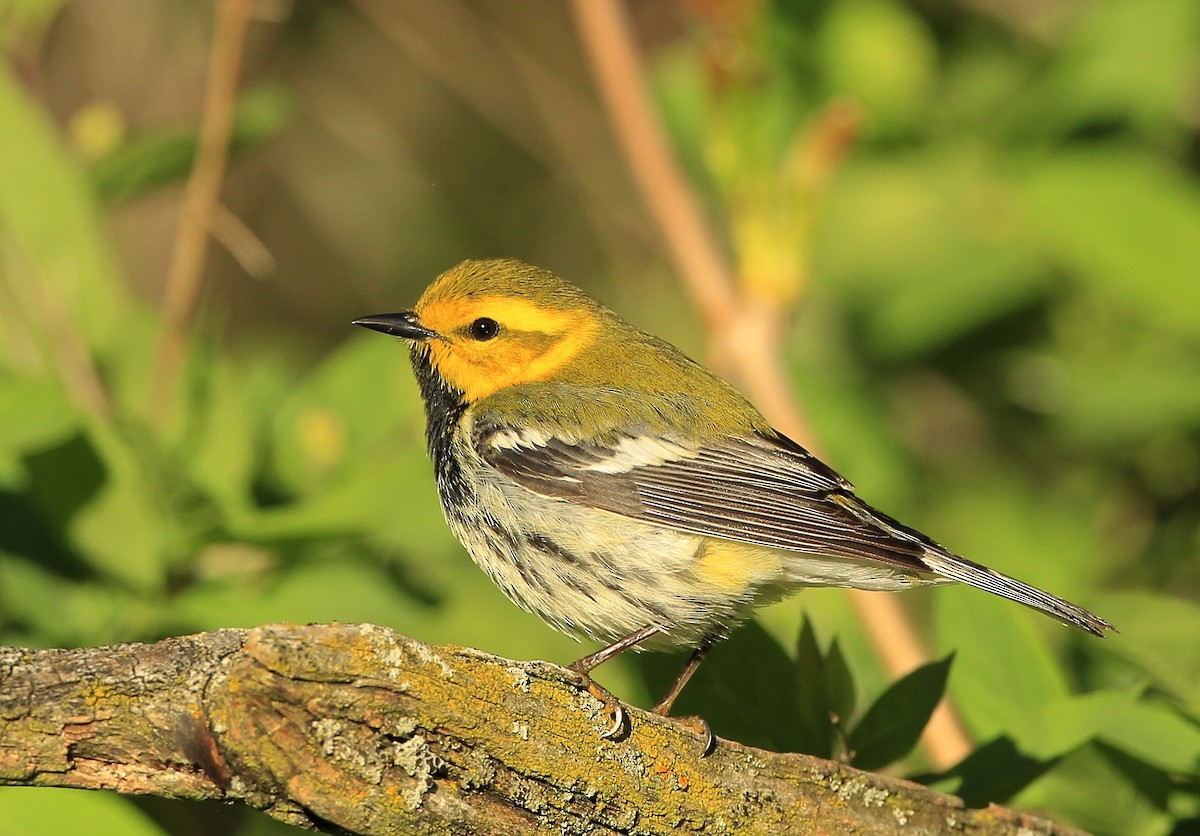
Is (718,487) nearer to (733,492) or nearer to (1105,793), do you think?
(733,492)

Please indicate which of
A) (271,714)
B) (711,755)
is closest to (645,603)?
(711,755)

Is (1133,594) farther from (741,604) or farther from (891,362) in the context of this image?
(891,362)

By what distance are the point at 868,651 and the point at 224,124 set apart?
254 cm

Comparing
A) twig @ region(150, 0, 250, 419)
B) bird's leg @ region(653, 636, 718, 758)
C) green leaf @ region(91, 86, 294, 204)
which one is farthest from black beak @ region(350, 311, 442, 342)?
bird's leg @ region(653, 636, 718, 758)

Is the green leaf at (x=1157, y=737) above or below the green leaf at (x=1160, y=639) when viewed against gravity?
below

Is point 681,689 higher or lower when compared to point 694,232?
lower

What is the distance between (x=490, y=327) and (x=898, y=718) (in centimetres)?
181

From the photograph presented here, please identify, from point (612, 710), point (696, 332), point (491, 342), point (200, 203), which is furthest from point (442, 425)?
point (696, 332)

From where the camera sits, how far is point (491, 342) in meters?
3.98

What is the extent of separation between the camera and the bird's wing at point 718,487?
3.23 meters

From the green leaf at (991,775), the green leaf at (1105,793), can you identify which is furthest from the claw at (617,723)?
the green leaf at (1105,793)

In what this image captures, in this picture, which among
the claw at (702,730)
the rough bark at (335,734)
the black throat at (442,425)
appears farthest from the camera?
the black throat at (442,425)

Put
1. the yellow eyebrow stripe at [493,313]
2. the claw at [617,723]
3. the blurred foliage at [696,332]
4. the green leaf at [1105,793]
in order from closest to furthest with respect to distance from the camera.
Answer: the claw at [617,723], the green leaf at [1105,793], the blurred foliage at [696,332], the yellow eyebrow stripe at [493,313]

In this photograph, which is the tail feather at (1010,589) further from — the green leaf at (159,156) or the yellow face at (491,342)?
the green leaf at (159,156)
